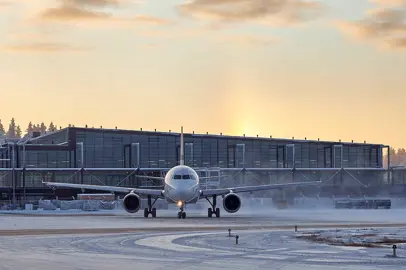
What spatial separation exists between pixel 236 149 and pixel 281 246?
11839cm

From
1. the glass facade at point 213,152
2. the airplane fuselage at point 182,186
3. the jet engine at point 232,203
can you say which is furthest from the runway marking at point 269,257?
the glass facade at point 213,152

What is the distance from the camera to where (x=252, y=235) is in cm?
4781

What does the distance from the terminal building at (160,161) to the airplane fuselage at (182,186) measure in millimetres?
59877

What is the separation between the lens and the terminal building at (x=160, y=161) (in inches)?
5689

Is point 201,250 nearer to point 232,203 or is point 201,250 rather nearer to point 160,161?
point 232,203

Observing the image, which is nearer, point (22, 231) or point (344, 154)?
point (22, 231)

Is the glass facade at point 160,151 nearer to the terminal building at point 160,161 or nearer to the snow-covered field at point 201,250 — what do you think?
the terminal building at point 160,161

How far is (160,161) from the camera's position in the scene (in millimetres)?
151875

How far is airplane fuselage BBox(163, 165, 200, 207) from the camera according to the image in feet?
251

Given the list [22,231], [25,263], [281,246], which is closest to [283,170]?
[22,231]

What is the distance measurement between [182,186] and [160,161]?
75.6 meters

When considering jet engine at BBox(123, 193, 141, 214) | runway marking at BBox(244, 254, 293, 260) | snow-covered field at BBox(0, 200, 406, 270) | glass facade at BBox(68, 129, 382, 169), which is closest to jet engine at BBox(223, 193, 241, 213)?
jet engine at BBox(123, 193, 141, 214)

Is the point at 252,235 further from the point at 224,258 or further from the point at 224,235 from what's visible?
the point at 224,258

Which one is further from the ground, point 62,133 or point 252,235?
point 62,133
